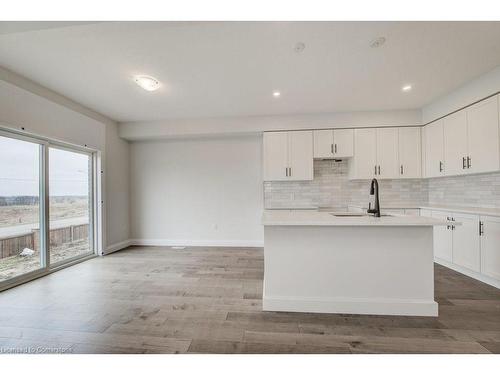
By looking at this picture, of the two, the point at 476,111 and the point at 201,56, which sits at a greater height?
the point at 201,56

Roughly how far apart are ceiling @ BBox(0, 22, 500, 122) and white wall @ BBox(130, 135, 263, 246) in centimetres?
130

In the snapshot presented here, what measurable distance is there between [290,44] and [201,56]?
97 cm

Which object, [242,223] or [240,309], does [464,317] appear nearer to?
[240,309]

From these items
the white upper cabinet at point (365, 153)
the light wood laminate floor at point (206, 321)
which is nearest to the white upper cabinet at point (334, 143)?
the white upper cabinet at point (365, 153)

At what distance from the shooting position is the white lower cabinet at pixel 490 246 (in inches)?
100

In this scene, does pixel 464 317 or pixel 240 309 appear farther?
pixel 240 309

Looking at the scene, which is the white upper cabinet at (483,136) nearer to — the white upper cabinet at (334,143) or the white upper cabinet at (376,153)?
the white upper cabinet at (376,153)

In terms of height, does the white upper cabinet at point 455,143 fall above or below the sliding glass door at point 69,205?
above

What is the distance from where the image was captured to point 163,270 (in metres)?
3.25

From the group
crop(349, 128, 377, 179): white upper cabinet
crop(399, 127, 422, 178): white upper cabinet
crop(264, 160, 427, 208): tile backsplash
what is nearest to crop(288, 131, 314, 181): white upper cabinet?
crop(264, 160, 427, 208): tile backsplash

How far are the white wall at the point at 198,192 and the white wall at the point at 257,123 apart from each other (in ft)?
1.34

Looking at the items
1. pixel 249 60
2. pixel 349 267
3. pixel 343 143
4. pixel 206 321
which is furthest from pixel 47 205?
pixel 343 143
